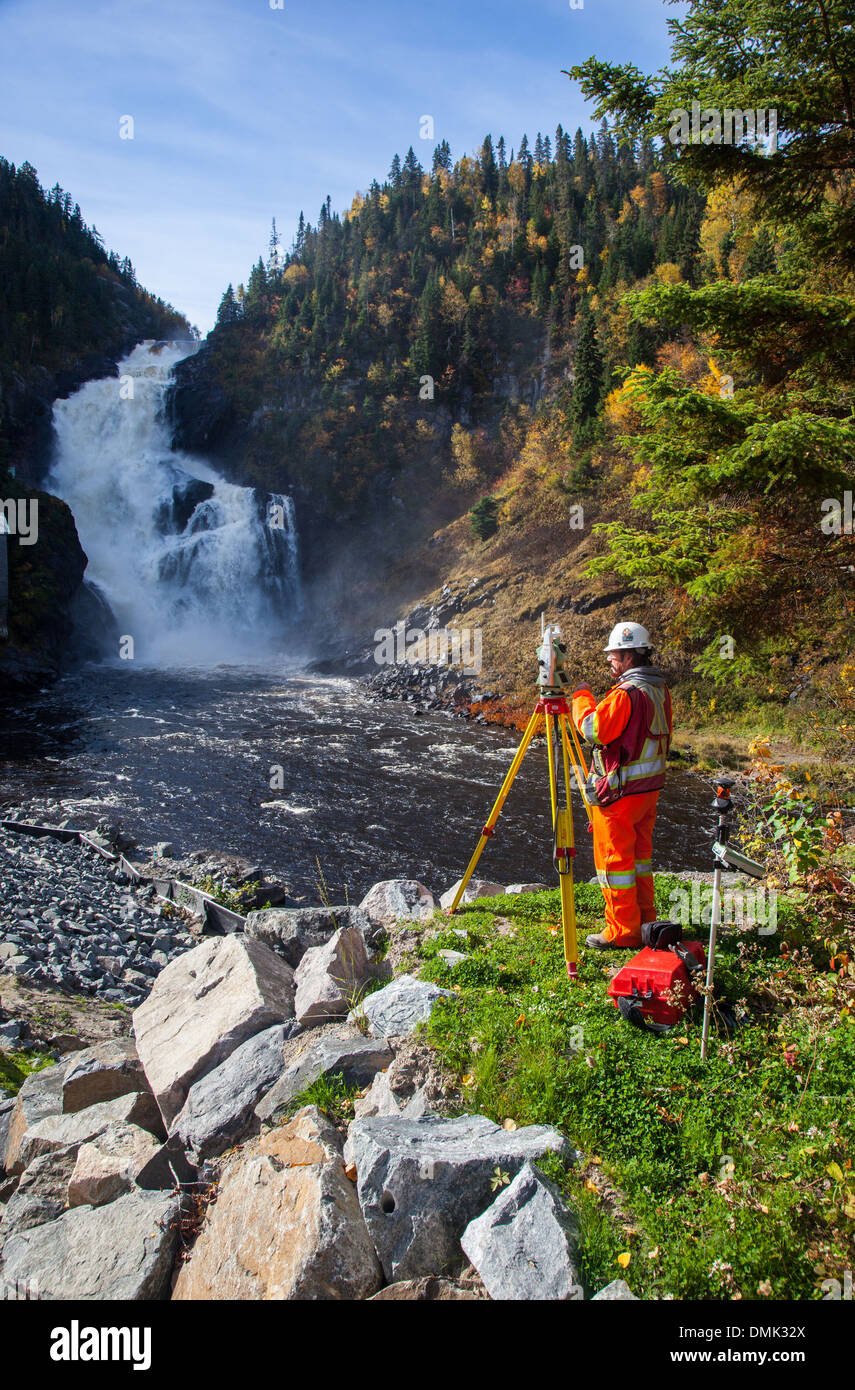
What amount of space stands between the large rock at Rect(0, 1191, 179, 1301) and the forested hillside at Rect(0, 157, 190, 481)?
3732cm

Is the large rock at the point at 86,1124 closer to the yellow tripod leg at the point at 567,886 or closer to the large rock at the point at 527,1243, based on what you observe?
the large rock at the point at 527,1243

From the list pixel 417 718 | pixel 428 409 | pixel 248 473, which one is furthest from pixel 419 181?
pixel 417 718

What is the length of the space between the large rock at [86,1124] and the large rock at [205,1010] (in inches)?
5.2

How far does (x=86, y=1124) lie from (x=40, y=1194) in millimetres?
575

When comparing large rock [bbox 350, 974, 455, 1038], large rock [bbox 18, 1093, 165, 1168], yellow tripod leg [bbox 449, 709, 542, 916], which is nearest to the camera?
large rock [bbox 18, 1093, 165, 1168]

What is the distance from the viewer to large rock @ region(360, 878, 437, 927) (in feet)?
25.8

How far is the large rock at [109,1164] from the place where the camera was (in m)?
4.26

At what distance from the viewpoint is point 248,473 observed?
56.8m

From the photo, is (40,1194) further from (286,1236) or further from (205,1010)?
(286,1236)

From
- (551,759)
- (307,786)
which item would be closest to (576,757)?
(551,759)

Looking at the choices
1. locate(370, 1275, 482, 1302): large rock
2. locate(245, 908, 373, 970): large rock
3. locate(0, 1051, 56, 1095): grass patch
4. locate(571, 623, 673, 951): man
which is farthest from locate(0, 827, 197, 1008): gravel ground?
locate(370, 1275, 482, 1302): large rock

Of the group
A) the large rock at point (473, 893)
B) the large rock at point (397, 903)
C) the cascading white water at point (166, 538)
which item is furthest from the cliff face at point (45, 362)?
the large rock at point (473, 893)

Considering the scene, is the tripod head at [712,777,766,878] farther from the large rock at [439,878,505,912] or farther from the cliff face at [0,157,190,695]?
the cliff face at [0,157,190,695]

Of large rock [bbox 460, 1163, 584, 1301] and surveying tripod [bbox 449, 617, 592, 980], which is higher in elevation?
surveying tripod [bbox 449, 617, 592, 980]
